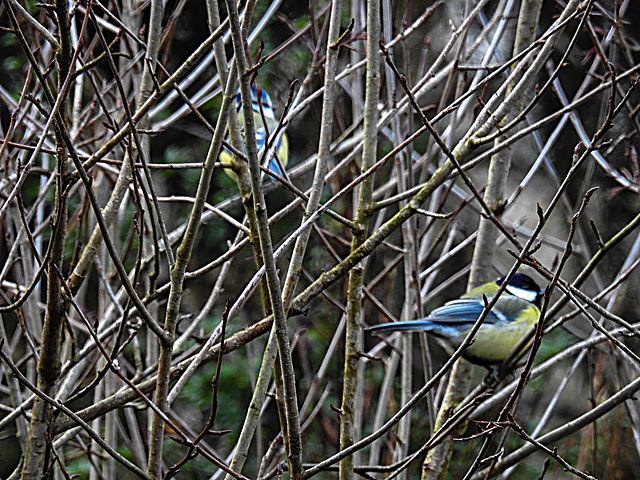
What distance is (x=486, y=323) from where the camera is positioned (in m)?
3.58

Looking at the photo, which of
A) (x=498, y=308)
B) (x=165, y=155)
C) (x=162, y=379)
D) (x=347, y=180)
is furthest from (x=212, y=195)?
(x=162, y=379)

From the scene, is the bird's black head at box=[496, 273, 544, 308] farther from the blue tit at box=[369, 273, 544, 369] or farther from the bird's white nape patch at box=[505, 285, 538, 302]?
the blue tit at box=[369, 273, 544, 369]

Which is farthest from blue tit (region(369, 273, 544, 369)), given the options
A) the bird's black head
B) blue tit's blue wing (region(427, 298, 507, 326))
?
the bird's black head

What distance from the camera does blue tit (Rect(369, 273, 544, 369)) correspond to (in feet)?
10.9

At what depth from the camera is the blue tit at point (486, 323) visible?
3336 millimetres

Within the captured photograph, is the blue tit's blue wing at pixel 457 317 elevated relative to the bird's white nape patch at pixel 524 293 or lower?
elevated

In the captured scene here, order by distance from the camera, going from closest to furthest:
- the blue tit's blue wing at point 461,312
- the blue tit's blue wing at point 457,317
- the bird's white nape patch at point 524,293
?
the blue tit's blue wing at point 457,317 < the blue tit's blue wing at point 461,312 < the bird's white nape patch at point 524,293

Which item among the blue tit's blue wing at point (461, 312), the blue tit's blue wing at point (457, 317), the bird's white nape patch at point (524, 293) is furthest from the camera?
the bird's white nape patch at point (524, 293)

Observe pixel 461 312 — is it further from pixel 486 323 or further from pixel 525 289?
pixel 525 289

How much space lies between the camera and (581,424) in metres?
1.97

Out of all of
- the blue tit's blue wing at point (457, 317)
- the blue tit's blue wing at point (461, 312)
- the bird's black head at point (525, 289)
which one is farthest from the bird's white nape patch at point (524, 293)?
the blue tit's blue wing at point (461, 312)

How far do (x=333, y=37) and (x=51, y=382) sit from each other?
4.35 feet

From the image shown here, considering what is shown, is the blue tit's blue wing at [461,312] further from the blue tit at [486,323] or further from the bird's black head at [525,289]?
the bird's black head at [525,289]

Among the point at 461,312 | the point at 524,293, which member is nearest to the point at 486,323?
the point at 461,312
